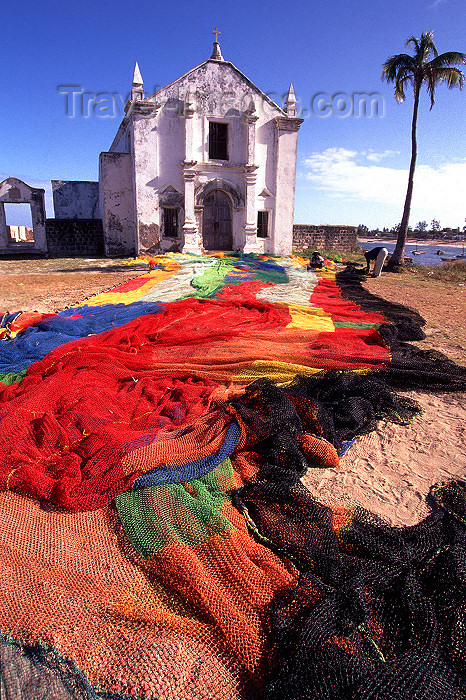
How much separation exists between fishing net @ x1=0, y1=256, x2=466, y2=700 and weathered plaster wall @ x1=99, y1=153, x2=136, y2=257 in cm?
1530

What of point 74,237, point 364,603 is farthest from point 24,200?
point 364,603

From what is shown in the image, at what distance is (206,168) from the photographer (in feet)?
54.4

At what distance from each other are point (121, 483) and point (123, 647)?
91cm

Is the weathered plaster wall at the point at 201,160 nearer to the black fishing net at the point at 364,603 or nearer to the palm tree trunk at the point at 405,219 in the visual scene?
the palm tree trunk at the point at 405,219

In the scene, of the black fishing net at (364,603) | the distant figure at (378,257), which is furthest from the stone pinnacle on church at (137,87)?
the black fishing net at (364,603)

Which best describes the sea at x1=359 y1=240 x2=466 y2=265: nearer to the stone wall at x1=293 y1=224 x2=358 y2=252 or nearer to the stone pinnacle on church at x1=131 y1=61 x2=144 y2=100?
the stone wall at x1=293 y1=224 x2=358 y2=252

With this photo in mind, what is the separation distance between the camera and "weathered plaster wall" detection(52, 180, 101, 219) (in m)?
25.3

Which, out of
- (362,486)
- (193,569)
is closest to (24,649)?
(193,569)

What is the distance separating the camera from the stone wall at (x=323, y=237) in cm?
2217

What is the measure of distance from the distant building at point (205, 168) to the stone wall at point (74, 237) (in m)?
2.63

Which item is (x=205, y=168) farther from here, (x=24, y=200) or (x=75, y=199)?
(x=75, y=199)

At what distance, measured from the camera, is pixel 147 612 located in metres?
1.71

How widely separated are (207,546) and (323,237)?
22255mm

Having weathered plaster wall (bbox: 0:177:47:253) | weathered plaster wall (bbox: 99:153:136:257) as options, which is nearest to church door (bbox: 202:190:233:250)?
weathered plaster wall (bbox: 99:153:136:257)
